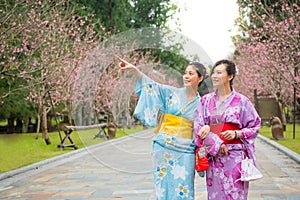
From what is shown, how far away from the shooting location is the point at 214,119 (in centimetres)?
468

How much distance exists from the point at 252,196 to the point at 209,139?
3282 millimetres

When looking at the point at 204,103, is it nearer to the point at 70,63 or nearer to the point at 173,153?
the point at 173,153

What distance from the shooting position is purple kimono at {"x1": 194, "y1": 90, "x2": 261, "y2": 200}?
4.60 metres

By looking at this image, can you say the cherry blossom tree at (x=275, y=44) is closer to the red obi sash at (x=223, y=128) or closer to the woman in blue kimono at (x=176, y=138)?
the woman in blue kimono at (x=176, y=138)

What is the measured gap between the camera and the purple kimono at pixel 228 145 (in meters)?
4.60

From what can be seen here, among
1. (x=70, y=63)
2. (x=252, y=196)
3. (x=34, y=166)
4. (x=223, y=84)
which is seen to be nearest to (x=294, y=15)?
(x=70, y=63)

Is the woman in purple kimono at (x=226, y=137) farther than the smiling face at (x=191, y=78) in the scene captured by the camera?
No

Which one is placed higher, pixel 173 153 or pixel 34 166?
pixel 173 153

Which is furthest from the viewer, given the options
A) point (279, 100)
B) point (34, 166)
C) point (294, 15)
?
point (279, 100)

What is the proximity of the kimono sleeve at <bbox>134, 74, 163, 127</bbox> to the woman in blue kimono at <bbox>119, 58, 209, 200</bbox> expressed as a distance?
1 cm

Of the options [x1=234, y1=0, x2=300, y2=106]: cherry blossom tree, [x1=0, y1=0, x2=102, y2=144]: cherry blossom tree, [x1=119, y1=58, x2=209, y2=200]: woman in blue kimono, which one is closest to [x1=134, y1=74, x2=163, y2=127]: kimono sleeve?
[x1=119, y1=58, x2=209, y2=200]: woman in blue kimono

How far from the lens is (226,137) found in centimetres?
459

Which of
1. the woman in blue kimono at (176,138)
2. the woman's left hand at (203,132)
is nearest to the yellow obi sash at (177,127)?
the woman in blue kimono at (176,138)

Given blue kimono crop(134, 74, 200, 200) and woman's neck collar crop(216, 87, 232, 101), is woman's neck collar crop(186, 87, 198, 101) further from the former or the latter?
woman's neck collar crop(216, 87, 232, 101)
